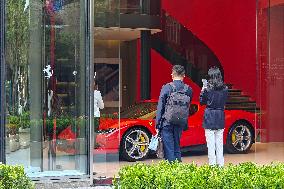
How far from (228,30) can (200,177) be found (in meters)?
14.1

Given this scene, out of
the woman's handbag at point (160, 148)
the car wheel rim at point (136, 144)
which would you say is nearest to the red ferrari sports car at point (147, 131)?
the car wheel rim at point (136, 144)

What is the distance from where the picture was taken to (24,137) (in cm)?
886

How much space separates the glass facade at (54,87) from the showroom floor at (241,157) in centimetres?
83

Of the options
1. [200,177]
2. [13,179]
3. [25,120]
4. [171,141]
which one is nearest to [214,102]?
[171,141]

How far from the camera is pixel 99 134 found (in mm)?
9789

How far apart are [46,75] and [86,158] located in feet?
4.30

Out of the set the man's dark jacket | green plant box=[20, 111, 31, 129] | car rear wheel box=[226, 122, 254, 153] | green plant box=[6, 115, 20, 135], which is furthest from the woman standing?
car rear wheel box=[226, 122, 254, 153]

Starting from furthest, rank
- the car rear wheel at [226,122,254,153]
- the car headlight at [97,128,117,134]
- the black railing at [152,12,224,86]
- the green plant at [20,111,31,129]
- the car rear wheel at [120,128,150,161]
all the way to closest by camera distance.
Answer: the black railing at [152,12,224,86] → the car rear wheel at [226,122,254,153] → the car rear wheel at [120,128,150,161] → the car headlight at [97,128,117,134] → the green plant at [20,111,31,129]

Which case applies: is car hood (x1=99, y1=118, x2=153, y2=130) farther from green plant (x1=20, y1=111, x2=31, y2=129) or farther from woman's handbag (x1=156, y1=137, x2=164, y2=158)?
woman's handbag (x1=156, y1=137, x2=164, y2=158)

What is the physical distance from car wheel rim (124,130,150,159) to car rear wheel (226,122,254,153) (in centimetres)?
211

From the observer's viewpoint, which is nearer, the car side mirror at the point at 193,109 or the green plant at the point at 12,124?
the green plant at the point at 12,124

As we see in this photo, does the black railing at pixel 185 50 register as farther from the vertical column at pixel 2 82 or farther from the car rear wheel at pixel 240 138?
the vertical column at pixel 2 82

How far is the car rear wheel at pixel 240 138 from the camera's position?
43.9ft

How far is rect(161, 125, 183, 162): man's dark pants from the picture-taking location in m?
8.53
